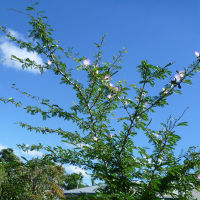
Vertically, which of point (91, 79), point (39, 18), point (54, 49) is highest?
point (39, 18)

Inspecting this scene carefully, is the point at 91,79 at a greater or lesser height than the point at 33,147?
greater

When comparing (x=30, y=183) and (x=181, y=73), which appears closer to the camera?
(x=181, y=73)

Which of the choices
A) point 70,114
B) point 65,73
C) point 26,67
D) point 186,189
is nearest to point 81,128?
point 70,114

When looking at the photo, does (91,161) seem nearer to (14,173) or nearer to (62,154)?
(62,154)

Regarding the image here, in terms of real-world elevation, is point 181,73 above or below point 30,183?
above

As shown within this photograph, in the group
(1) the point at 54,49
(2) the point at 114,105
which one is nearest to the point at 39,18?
(1) the point at 54,49

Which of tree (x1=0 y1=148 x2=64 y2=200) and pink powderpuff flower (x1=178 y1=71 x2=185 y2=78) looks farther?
tree (x1=0 y1=148 x2=64 y2=200)

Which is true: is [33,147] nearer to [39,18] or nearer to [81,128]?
[81,128]

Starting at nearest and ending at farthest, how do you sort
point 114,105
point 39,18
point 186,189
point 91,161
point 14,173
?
1. point 186,189
2. point 91,161
3. point 39,18
4. point 114,105
5. point 14,173

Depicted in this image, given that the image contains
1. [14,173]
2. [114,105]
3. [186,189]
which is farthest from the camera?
[14,173]

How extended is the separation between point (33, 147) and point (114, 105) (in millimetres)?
1644

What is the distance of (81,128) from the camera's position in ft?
15.1

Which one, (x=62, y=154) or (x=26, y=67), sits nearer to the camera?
(x=62, y=154)

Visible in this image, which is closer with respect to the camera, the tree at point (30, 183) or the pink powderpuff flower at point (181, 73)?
the pink powderpuff flower at point (181, 73)
